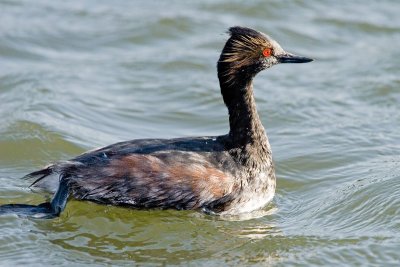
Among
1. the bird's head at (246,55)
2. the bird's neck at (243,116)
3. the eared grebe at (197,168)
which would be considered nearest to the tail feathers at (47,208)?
the eared grebe at (197,168)

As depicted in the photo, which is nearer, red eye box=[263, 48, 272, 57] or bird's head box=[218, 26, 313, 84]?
bird's head box=[218, 26, 313, 84]

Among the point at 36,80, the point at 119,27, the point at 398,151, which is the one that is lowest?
the point at 398,151

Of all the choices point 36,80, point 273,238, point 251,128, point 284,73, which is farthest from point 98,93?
point 273,238

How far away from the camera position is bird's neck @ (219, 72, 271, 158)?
9.30 meters

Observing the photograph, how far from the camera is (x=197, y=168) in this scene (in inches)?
344

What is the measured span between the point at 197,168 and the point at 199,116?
336 cm

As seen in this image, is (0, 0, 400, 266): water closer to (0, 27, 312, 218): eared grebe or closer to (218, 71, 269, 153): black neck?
(0, 27, 312, 218): eared grebe

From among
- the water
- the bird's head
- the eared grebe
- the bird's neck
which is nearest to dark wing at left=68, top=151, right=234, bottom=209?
the eared grebe

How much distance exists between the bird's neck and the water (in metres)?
0.54

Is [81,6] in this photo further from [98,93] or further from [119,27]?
[98,93]

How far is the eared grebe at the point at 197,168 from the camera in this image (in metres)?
8.66

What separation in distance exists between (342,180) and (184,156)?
2.07m

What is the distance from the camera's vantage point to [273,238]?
8578 millimetres

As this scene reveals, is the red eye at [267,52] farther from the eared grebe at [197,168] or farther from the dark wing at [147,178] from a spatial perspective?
the dark wing at [147,178]
